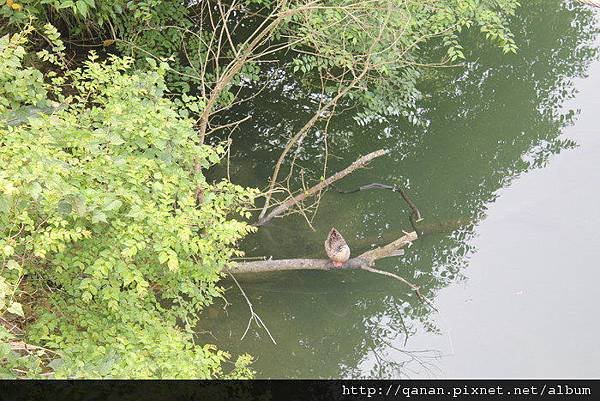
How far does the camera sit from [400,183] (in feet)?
26.1

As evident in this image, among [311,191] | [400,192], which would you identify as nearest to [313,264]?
[311,191]

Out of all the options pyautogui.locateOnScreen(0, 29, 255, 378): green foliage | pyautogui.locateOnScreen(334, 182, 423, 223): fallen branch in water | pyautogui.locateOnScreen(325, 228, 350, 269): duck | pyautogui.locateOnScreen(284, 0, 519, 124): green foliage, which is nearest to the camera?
pyautogui.locateOnScreen(0, 29, 255, 378): green foliage

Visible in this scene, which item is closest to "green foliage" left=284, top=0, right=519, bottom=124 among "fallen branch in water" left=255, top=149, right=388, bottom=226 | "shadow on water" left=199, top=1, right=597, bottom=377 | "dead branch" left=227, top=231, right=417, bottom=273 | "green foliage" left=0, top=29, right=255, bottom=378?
"fallen branch in water" left=255, top=149, right=388, bottom=226

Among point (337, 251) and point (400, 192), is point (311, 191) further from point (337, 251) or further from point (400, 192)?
point (400, 192)

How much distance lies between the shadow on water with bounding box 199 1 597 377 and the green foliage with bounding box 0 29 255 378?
59.4 inches

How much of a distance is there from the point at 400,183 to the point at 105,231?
460cm

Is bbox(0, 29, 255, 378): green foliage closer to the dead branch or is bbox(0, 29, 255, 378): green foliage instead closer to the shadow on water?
the dead branch

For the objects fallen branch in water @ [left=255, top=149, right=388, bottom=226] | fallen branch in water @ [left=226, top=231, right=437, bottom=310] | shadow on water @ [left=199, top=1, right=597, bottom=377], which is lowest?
shadow on water @ [left=199, top=1, right=597, bottom=377]

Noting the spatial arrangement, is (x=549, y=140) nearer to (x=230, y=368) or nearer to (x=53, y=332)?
(x=230, y=368)

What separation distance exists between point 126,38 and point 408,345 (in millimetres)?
4421

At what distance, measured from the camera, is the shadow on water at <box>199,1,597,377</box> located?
239 inches

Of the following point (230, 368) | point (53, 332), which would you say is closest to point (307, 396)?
point (230, 368)

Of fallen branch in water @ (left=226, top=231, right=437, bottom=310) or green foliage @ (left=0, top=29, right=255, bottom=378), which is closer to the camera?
green foliage @ (left=0, top=29, right=255, bottom=378)

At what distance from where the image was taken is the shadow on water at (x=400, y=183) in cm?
607
